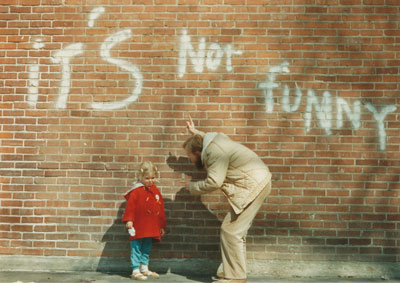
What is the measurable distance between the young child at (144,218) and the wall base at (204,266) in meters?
0.29

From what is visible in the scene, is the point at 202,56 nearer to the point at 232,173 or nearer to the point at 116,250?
the point at 232,173

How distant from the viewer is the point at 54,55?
18.3 ft

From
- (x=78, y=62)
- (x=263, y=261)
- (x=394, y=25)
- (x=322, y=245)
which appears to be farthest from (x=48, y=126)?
(x=394, y=25)

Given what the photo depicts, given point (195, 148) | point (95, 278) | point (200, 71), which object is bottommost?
point (95, 278)

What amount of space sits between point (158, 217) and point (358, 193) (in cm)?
226

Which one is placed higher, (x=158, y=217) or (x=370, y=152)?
(x=370, y=152)

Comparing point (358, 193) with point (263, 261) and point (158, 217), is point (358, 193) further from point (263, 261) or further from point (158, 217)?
point (158, 217)

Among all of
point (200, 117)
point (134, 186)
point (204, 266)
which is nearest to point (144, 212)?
point (134, 186)

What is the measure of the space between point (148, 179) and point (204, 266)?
3.89 feet

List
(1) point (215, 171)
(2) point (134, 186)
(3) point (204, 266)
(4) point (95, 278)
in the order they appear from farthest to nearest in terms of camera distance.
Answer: (3) point (204, 266) < (2) point (134, 186) < (4) point (95, 278) < (1) point (215, 171)

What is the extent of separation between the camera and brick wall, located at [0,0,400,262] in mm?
5340

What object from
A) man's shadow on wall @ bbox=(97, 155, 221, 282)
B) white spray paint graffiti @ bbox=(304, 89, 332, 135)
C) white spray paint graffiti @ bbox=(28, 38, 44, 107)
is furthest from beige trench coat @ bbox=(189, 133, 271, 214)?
white spray paint graffiti @ bbox=(28, 38, 44, 107)

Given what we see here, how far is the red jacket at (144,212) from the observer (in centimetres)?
506

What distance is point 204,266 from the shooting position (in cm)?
534
